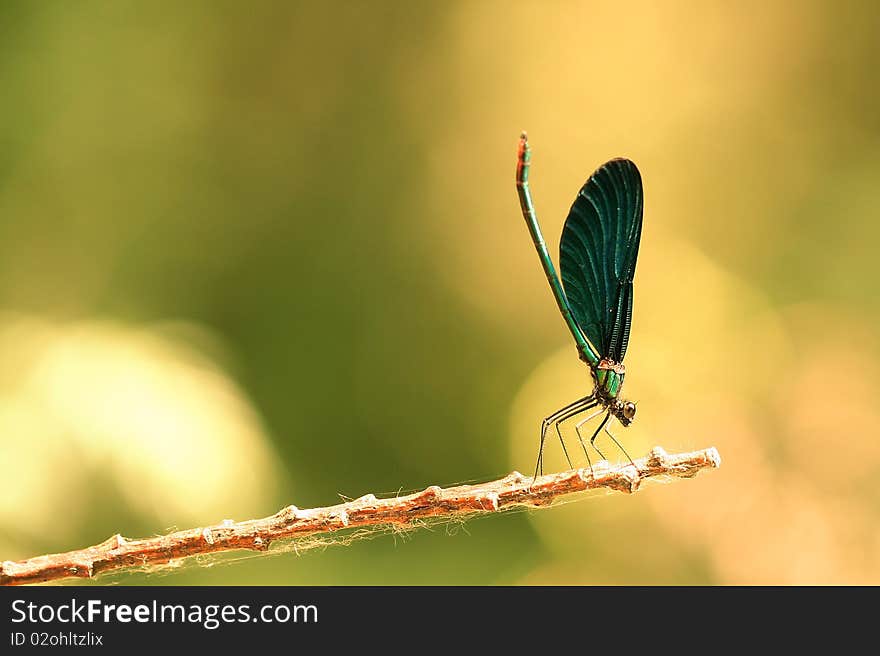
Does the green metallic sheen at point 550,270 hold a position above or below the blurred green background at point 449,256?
Answer: below

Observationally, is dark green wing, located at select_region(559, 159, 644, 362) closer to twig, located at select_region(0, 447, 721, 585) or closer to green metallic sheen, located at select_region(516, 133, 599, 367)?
green metallic sheen, located at select_region(516, 133, 599, 367)

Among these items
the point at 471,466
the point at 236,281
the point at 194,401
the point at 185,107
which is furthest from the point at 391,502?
the point at 185,107

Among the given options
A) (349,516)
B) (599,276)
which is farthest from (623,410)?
(349,516)

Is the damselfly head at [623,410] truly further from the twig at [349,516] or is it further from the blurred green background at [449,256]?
the blurred green background at [449,256]

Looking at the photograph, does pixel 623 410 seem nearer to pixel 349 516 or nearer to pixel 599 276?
pixel 599 276

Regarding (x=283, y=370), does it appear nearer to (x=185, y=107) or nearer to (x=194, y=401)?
(x=194, y=401)

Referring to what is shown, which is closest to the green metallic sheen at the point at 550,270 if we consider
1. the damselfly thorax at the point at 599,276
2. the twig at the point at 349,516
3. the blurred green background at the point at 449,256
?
the damselfly thorax at the point at 599,276

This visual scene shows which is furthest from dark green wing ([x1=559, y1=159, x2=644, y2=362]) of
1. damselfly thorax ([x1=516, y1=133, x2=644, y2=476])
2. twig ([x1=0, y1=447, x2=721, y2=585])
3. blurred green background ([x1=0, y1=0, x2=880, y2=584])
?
blurred green background ([x1=0, y1=0, x2=880, y2=584])
